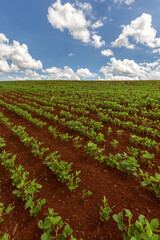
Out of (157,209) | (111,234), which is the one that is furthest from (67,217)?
(157,209)

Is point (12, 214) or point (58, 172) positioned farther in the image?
point (58, 172)

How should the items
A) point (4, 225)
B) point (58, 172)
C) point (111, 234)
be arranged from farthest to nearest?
point (58, 172) → point (4, 225) → point (111, 234)

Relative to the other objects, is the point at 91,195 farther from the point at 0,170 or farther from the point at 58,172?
the point at 0,170

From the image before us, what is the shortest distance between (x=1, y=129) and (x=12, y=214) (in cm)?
521

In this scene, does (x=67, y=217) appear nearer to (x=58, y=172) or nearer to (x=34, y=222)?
(x=34, y=222)

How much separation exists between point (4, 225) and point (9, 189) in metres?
0.81

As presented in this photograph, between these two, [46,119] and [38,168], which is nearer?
[38,168]

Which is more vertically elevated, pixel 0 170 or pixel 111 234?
pixel 111 234

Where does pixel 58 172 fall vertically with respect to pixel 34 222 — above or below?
above

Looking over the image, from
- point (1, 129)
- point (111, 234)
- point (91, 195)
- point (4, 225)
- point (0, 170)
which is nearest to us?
point (111, 234)

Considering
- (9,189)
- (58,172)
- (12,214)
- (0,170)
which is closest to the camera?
(12,214)

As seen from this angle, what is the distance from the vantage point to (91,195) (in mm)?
→ 2555

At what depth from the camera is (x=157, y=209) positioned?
226cm

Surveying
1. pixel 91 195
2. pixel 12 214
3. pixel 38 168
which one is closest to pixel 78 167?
pixel 91 195
